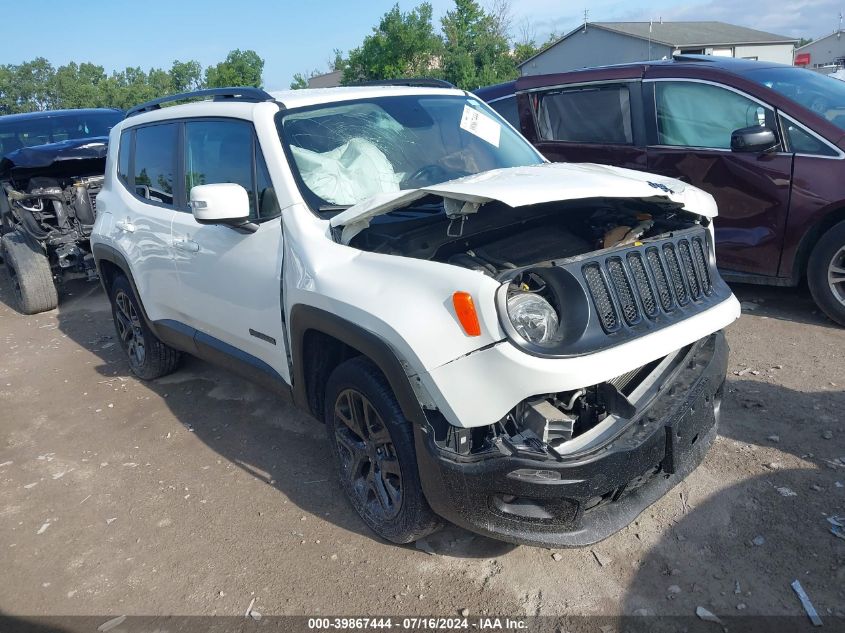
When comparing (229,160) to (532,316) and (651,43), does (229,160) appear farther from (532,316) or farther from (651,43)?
(651,43)

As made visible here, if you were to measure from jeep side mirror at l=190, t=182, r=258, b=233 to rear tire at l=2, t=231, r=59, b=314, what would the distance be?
17.8ft

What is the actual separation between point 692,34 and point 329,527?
38628mm

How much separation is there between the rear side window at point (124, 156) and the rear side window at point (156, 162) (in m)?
0.14

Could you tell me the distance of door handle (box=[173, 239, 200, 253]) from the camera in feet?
12.6

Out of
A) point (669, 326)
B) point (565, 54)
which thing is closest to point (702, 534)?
point (669, 326)

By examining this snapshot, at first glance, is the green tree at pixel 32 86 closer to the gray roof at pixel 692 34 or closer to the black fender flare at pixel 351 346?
the gray roof at pixel 692 34

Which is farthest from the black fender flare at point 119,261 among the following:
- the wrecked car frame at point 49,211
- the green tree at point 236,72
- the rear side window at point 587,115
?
the green tree at point 236,72

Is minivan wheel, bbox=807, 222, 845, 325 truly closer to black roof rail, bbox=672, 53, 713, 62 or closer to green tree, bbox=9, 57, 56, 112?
black roof rail, bbox=672, 53, 713, 62

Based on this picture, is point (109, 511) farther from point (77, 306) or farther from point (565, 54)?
point (565, 54)

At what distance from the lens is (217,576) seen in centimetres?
296

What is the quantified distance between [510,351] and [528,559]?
1.12m

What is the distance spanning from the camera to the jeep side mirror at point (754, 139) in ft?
15.4

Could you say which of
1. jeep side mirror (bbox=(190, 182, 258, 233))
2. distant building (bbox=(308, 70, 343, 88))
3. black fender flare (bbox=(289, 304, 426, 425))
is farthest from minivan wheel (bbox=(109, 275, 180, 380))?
distant building (bbox=(308, 70, 343, 88))

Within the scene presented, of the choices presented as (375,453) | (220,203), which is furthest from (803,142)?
(220,203)
